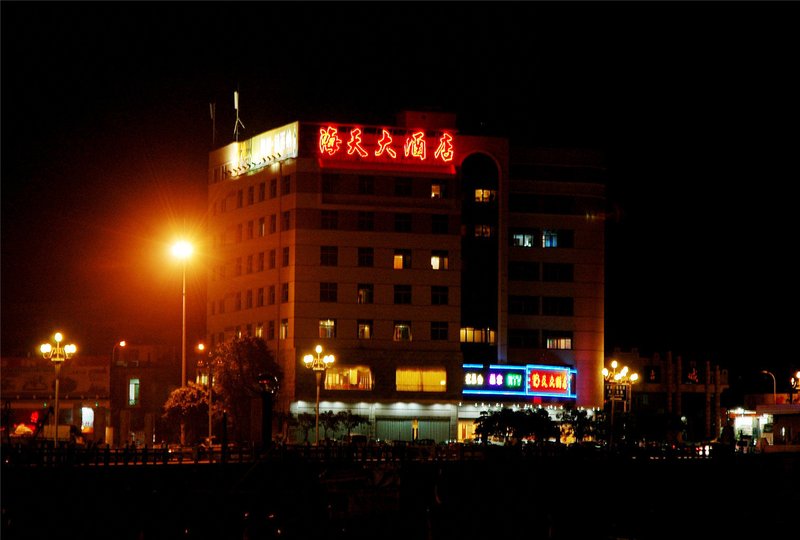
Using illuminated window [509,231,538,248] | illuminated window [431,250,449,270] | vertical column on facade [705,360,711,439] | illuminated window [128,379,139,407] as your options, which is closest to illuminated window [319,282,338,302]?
illuminated window [431,250,449,270]

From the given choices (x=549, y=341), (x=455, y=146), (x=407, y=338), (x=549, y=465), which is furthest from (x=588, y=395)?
(x=549, y=465)

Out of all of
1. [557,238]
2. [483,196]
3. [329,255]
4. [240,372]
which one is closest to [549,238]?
[557,238]

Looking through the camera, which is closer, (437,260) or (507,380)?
(437,260)

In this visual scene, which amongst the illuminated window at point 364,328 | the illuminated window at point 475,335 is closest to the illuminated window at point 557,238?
the illuminated window at point 475,335

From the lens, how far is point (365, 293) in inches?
4136

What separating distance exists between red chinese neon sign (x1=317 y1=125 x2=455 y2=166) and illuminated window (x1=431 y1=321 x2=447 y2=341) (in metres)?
13.2

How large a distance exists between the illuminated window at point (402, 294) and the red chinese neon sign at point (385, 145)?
10.2 meters

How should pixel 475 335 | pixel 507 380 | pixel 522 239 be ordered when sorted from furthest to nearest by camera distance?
pixel 522 239 < pixel 475 335 < pixel 507 380

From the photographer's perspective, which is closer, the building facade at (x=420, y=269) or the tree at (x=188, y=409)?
the tree at (x=188, y=409)

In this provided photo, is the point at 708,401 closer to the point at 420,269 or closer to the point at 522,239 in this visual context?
the point at 522,239

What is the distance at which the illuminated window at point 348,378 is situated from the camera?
10356cm

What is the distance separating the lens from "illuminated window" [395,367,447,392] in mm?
105312

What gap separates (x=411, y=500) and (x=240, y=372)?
30.1 metres

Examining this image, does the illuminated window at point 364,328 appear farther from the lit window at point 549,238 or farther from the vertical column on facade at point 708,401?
the vertical column on facade at point 708,401
